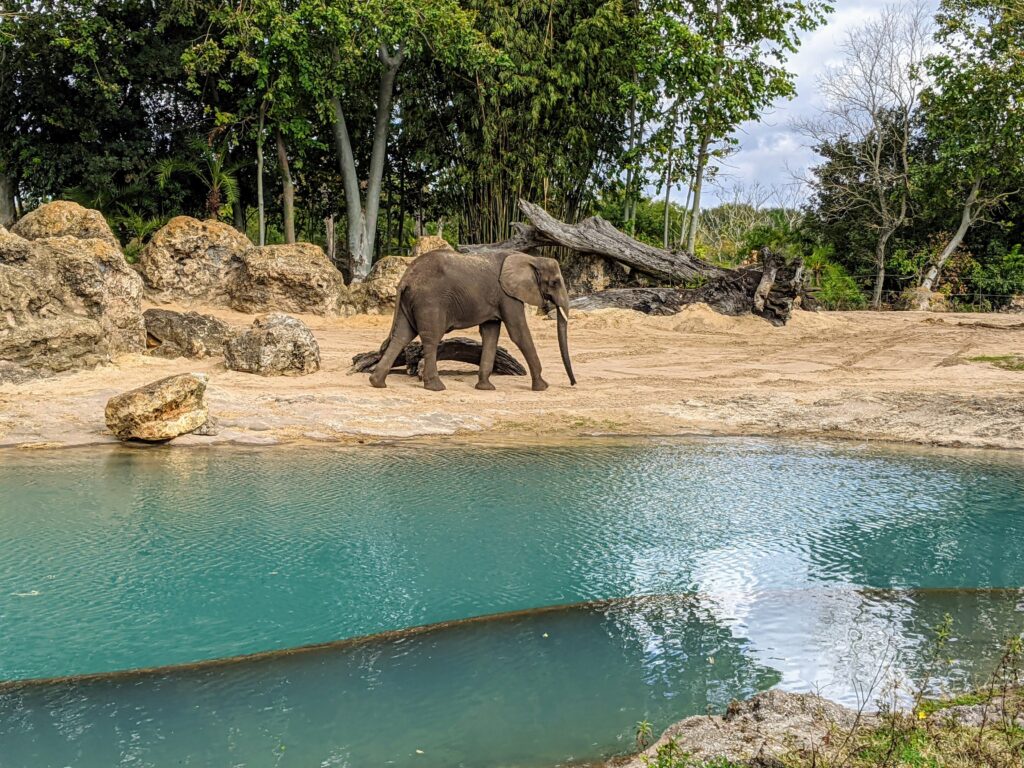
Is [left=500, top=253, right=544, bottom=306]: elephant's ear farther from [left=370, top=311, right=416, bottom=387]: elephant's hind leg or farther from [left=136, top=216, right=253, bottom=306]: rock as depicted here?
[left=136, top=216, right=253, bottom=306]: rock

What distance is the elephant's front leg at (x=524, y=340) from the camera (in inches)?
404

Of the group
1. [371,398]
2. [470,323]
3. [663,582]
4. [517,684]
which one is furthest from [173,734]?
[470,323]

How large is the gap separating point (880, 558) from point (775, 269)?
12.4 metres

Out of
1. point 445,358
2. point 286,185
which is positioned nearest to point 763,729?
point 445,358

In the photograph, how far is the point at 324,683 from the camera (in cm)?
385

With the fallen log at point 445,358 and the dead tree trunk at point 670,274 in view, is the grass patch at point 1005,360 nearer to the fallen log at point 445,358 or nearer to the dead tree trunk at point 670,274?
the dead tree trunk at point 670,274

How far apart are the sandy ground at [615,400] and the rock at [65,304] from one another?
340 millimetres

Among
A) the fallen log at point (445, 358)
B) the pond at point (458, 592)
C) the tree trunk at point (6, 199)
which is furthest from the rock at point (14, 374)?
the tree trunk at point (6, 199)

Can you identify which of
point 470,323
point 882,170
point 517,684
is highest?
point 882,170

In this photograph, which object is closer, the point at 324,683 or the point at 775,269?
the point at 324,683

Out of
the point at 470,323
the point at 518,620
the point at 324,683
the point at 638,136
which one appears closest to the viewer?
the point at 324,683

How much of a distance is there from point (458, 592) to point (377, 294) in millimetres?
12757

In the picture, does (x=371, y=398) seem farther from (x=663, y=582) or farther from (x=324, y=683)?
(x=324, y=683)

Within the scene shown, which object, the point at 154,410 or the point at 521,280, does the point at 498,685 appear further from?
the point at 521,280
